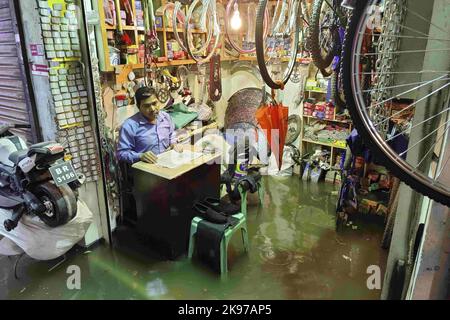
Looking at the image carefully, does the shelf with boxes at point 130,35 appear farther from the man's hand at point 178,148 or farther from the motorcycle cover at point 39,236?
the motorcycle cover at point 39,236

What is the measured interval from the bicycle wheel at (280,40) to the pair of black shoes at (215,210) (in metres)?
1.12

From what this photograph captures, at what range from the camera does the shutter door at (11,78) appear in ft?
7.93

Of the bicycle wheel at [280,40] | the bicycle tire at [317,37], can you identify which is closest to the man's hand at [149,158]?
the bicycle wheel at [280,40]

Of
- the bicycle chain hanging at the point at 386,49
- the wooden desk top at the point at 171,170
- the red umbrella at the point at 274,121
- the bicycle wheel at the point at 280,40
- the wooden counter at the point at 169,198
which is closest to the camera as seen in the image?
the bicycle chain hanging at the point at 386,49

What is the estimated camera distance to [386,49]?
1355mm

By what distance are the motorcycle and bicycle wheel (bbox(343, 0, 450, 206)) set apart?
197 centimetres

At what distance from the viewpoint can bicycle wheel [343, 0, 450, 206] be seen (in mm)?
1015

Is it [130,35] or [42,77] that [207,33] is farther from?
[42,77]

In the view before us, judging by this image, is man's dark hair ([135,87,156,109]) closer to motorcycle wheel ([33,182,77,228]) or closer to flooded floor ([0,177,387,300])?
motorcycle wheel ([33,182,77,228])

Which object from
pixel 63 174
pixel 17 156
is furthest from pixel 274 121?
pixel 17 156

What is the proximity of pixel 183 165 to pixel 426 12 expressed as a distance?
6.25ft

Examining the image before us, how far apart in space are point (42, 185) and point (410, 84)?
2334 mm
